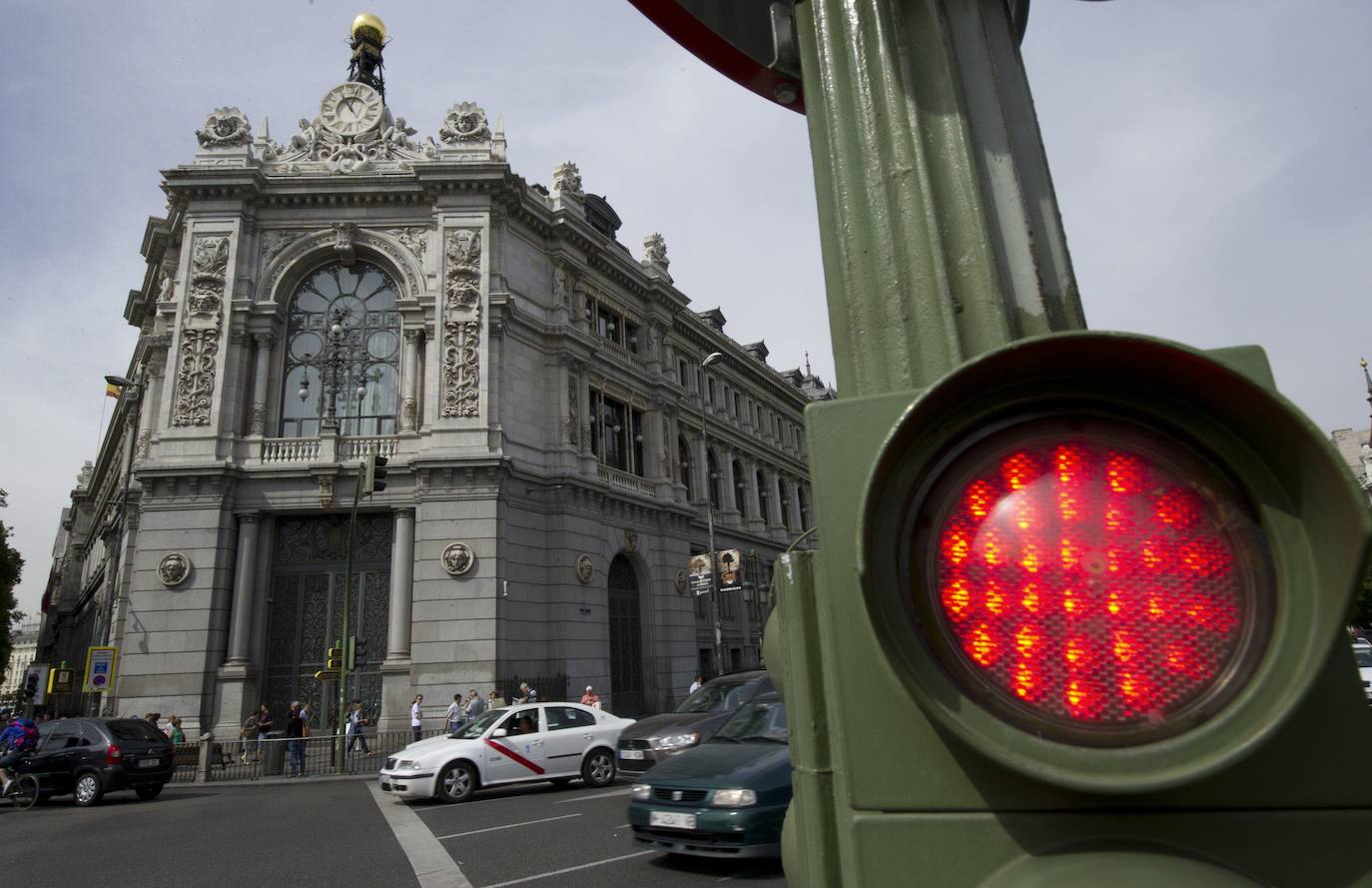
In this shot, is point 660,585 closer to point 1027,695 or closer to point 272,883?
point 272,883

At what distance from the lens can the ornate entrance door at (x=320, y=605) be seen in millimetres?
21609

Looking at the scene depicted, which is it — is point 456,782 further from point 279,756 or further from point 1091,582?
point 1091,582

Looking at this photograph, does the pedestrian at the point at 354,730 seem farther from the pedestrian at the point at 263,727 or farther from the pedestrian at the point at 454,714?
the pedestrian at the point at 454,714

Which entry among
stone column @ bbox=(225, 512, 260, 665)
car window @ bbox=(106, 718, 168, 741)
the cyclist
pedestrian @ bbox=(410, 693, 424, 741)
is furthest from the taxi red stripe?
stone column @ bbox=(225, 512, 260, 665)

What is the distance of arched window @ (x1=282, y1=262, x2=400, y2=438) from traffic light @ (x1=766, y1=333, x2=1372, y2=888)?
2470 centimetres

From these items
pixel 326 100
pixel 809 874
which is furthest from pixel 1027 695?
pixel 326 100

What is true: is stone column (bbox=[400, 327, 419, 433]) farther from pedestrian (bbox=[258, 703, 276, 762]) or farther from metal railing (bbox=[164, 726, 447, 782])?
metal railing (bbox=[164, 726, 447, 782])

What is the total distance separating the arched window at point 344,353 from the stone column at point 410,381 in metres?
0.55

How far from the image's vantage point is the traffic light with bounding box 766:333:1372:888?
0.83 meters

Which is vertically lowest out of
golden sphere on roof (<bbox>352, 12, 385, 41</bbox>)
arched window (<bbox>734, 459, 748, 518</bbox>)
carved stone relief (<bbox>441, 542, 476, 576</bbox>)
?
carved stone relief (<bbox>441, 542, 476, 576</bbox>)

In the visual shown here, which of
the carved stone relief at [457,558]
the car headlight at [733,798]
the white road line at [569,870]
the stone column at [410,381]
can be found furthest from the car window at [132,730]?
the car headlight at [733,798]

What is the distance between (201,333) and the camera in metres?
23.2

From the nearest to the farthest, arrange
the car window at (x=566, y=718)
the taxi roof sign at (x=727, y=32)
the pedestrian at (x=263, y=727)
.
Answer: the taxi roof sign at (x=727, y=32) < the car window at (x=566, y=718) < the pedestrian at (x=263, y=727)

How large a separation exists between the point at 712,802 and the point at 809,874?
6.67m
